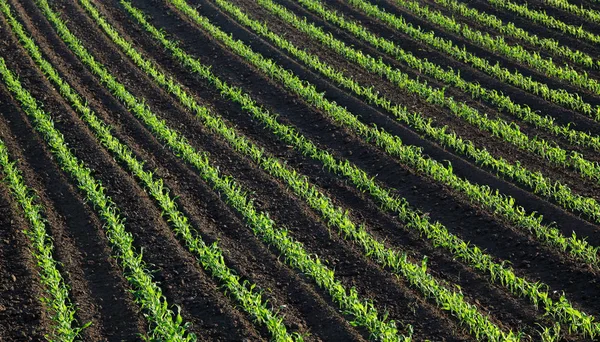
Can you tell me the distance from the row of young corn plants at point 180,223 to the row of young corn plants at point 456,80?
490 centimetres

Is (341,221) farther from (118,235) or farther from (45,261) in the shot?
(45,261)

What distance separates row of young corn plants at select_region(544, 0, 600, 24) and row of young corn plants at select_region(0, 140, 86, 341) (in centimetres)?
983

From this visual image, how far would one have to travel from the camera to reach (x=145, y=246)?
834cm

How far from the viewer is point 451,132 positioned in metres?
10.6

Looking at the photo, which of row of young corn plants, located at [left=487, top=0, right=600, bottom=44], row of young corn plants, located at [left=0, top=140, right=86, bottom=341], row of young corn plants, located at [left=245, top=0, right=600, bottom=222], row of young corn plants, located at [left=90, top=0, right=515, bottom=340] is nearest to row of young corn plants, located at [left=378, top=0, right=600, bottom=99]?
row of young corn plants, located at [left=487, top=0, right=600, bottom=44]

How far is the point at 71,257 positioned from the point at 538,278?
473 centimetres

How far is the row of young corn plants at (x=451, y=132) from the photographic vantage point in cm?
912

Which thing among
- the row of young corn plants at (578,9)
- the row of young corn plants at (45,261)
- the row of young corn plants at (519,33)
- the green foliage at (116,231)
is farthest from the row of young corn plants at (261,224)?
the row of young corn plants at (578,9)

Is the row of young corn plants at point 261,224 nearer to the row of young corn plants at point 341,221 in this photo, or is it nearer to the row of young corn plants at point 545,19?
the row of young corn plants at point 341,221

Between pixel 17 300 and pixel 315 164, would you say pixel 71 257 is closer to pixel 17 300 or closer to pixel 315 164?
pixel 17 300

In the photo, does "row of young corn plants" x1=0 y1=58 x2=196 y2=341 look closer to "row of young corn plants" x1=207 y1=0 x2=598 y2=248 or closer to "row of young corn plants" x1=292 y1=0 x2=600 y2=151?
"row of young corn plants" x1=207 y1=0 x2=598 y2=248

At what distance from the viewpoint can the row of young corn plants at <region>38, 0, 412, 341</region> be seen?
7258mm

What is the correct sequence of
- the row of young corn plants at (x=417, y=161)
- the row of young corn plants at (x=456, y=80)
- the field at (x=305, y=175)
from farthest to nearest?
the row of young corn plants at (x=456, y=80) < the row of young corn plants at (x=417, y=161) < the field at (x=305, y=175)

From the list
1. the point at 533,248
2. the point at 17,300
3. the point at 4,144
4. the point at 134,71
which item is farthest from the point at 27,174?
the point at 533,248
